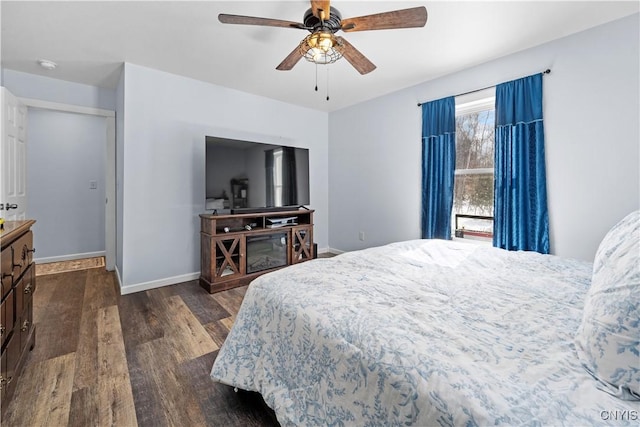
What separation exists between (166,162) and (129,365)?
7.17 feet

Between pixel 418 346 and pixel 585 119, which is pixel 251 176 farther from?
pixel 585 119

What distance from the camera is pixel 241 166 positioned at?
3395 millimetres

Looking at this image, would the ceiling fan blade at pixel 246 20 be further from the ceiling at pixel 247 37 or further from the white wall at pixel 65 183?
the white wall at pixel 65 183

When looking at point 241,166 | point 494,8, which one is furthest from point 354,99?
point 494,8

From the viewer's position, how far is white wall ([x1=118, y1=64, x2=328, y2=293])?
9.75 ft

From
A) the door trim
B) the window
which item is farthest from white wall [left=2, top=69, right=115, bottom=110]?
the window

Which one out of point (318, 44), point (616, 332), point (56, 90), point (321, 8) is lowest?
point (616, 332)

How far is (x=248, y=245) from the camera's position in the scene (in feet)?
11.1

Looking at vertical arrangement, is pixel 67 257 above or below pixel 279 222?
below

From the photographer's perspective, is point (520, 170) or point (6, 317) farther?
point (520, 170)

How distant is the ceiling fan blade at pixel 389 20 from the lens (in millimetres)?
1629

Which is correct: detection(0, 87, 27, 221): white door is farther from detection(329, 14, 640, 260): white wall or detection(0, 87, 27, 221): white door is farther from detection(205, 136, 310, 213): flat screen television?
detection(329, 14, 640, 260): white wall

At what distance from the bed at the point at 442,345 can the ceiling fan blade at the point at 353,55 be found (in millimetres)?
1478

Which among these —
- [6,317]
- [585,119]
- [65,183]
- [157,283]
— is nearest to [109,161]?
[65,183]
